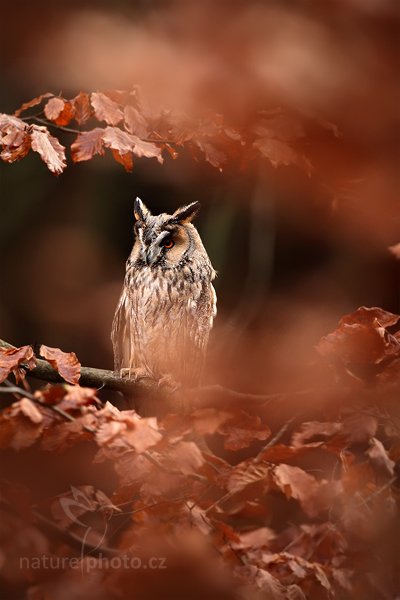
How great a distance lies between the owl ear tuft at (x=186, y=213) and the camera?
1837 mm

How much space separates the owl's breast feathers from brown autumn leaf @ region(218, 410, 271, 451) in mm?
456

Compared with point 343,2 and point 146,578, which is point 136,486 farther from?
point 343,2

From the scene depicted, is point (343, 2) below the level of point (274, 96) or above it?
above

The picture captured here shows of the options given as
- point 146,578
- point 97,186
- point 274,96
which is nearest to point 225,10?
point 274,96

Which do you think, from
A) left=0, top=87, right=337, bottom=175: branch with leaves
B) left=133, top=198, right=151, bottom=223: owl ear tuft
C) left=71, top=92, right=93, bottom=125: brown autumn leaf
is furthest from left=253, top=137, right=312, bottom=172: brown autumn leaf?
left=71, top=92, right=93, bottom=125: brown autumn leaf

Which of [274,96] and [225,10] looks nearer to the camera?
[274,96]

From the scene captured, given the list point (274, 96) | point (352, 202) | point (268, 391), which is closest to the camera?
point (268, 391)

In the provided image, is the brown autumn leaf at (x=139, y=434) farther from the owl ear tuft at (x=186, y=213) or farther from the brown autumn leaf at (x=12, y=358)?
the owl ear tuft at (x=186, y=213)

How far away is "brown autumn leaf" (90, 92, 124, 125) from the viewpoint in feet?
5.37

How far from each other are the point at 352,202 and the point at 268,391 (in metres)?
0.66

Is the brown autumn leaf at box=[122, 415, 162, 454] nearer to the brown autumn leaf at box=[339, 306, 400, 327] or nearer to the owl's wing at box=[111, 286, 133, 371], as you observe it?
the brown autumn leaf at box=[339, 306, 400, 327]

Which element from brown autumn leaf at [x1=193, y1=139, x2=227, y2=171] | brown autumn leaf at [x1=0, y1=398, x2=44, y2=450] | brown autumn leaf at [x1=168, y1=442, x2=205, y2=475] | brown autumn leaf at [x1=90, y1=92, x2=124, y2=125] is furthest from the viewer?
brown autumn leaf at [x1=193, y1=139, x2=227, y2=171]

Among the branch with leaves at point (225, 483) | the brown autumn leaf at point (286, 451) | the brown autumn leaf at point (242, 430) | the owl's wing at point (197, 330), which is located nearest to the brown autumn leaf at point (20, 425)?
the branch with leaves at point (225, 483)

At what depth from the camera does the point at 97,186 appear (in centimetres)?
212
